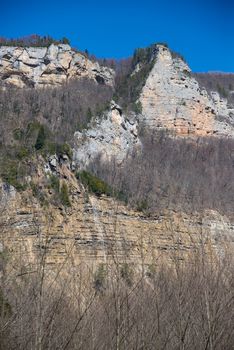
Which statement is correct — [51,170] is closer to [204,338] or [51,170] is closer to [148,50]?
[204,338]

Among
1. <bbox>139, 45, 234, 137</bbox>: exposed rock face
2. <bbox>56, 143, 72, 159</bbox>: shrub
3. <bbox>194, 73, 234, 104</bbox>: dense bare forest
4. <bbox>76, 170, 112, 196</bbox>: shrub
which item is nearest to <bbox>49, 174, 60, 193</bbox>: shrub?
<bbox>76, 170, 112, 196</bbox>: shrub

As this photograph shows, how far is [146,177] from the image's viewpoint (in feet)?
163

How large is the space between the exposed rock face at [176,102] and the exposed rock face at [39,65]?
39.3 ft

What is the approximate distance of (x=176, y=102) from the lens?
253 ft

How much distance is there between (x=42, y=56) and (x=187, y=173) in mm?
30321

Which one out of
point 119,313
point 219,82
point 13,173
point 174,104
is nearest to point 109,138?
point 174,104

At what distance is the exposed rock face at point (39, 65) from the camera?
7488 cm

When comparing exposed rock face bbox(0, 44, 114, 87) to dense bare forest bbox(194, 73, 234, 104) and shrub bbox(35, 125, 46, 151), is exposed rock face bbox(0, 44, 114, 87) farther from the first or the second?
shrub bbox(35, 125, 46, 151)

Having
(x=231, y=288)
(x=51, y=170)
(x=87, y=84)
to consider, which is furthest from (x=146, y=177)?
(x=231, y=288)

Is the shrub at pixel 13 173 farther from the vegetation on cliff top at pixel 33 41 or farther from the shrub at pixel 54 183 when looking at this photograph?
the vegetation on cliff top at pixel 33 41

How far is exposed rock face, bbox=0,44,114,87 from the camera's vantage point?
74875 mm

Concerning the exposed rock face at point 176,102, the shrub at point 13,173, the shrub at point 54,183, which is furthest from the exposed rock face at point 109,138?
the shrub at point 13,173

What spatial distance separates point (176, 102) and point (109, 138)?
69.9ft

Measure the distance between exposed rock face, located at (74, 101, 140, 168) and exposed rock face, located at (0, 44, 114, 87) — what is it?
18.2 meters
